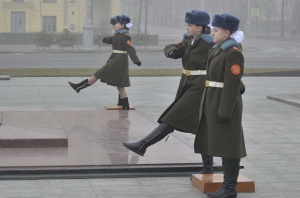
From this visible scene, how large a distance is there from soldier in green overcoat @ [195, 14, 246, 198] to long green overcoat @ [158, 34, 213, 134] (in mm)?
830

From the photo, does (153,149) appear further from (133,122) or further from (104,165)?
(133,122)

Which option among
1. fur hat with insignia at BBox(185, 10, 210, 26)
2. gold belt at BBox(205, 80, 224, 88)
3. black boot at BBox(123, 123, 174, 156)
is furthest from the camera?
black boot at BBox(123, 123, 174, 156)

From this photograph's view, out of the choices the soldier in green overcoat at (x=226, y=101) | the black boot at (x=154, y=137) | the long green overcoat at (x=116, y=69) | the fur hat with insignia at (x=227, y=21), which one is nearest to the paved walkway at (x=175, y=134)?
the black boot at (x=154, y=137)

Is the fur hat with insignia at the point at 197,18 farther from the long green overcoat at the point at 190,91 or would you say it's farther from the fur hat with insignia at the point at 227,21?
the fur hat with insignia at the point at 227,21

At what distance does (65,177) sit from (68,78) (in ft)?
45.4

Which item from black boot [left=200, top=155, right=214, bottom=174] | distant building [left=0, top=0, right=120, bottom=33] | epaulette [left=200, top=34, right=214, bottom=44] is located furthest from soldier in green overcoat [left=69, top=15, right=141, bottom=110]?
distant building [left=0, top=0, right=120, bottom=33]

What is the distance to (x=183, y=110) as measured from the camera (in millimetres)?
8500

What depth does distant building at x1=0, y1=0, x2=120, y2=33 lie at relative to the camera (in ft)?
197

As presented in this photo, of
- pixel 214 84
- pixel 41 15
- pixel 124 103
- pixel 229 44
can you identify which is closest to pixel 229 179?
pixel 214 84

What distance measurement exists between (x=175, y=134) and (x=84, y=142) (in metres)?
1.78

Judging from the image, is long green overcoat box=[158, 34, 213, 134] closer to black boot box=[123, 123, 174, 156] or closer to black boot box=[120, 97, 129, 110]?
black boot box=[123, 123, 174, 156]

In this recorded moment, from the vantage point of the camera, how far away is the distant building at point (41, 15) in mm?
59938

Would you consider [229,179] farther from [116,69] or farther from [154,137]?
[116,69]

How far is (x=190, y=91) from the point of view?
28.4 ft
